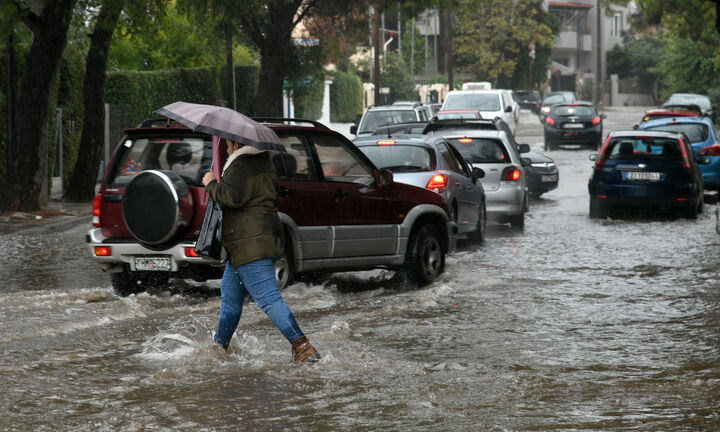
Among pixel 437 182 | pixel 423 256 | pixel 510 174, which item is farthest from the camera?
pixel 510 174

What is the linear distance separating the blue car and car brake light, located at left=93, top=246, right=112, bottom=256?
1521 centimetres

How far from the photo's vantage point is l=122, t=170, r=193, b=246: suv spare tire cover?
966 centimetres

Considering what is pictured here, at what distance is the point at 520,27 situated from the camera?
270 feet

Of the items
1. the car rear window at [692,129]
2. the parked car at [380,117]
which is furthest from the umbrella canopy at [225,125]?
the parked car at [380,117]

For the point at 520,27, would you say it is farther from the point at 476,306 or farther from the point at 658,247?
the point at 476,306

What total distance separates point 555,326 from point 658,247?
20.9 feet

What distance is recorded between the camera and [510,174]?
17266 mm

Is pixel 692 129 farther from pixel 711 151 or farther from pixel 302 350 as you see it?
pixel 302 350

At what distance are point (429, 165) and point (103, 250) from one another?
5.06m

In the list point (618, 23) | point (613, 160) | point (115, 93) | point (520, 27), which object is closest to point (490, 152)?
point (613, 160)

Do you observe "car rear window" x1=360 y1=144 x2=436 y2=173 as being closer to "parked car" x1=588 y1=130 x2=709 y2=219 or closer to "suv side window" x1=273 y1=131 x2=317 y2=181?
"suv side window" x1=273 y1=131 x2=317 y2=181

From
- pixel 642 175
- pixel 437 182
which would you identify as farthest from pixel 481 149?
pixel 437 182

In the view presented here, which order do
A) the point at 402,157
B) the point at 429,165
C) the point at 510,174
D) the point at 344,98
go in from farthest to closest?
the point at 344,98
the point at 510,174
the point at 402,157
the point at 429,165

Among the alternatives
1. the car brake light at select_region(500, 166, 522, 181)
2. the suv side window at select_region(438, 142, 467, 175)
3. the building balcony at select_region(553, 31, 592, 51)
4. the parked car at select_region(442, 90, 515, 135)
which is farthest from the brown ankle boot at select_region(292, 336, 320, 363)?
the building balcony at select_region(553, 31, 592, 51)
